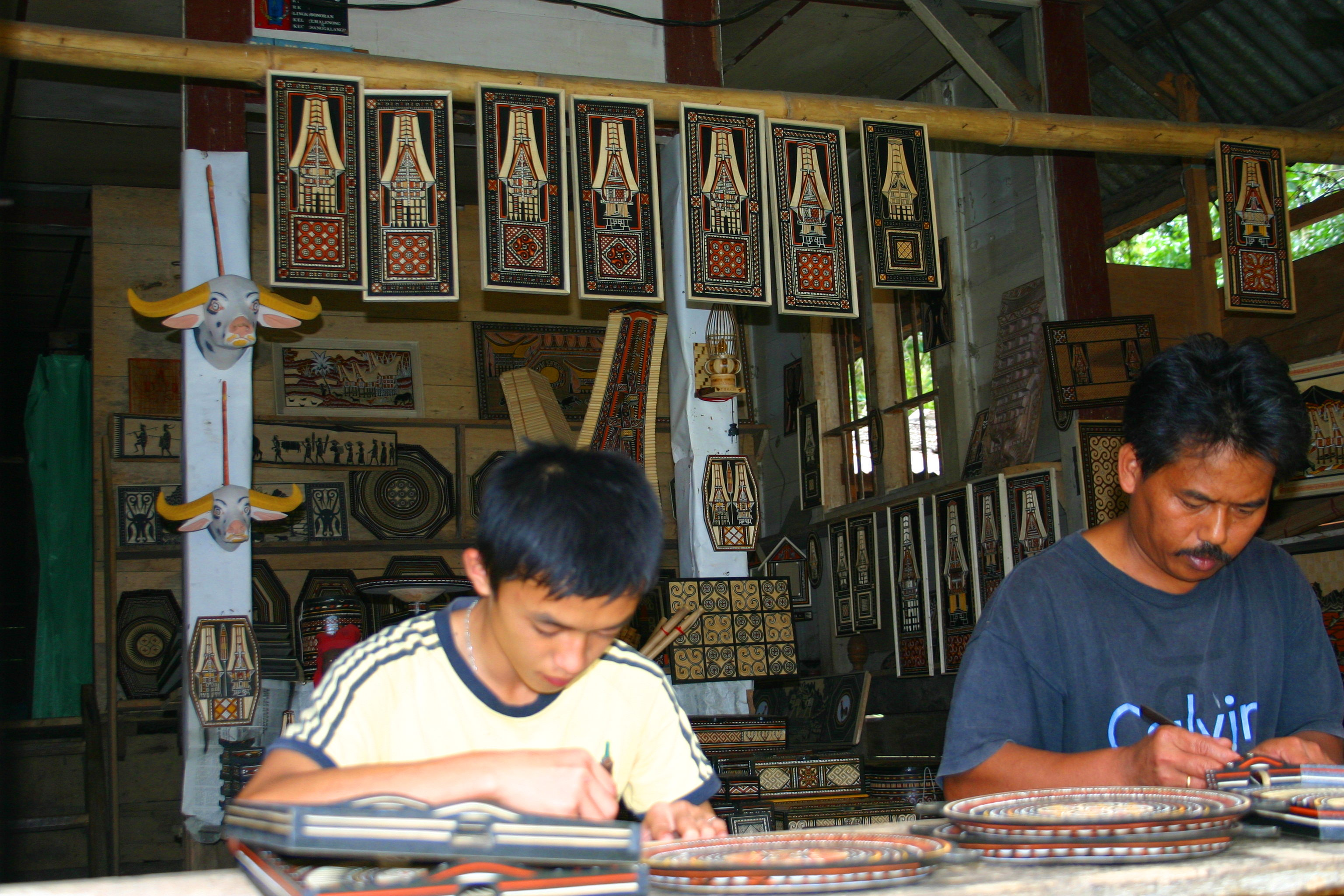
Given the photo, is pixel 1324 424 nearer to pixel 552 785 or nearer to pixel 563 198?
pixel 563 198

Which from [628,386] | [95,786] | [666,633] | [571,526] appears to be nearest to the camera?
[571,526]

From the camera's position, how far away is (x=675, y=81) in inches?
268

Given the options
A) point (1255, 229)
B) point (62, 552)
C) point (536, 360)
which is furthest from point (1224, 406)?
point (62, 552)

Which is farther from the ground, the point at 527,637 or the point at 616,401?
the point at 616,401

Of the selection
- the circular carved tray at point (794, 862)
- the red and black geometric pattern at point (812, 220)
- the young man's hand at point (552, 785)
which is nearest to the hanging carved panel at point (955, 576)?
the red and black geometric pattern at point (812, 220)

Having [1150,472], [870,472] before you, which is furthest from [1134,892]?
[870,472]

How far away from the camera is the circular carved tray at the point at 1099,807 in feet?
4.48

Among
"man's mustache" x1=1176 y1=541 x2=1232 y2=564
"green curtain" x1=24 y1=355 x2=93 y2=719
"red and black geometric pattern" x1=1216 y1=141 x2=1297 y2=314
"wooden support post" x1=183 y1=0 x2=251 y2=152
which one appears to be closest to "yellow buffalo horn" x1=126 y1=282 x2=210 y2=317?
"wooden support post" x1=183 y1=0 x2=251 y2=152

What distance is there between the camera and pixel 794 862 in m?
1.24

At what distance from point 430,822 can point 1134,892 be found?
2.25ft

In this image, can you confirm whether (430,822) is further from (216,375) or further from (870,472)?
(870,472)

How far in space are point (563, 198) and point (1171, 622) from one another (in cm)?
306

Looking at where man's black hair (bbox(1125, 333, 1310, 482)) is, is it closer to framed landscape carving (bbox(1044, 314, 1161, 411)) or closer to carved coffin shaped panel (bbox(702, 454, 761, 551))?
carved coffin shaped panel (bbox(702, 454, 761, 551))

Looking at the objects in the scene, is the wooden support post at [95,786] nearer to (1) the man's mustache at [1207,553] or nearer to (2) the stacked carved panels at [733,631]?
(2) the stacked carved panels at [733,631]
